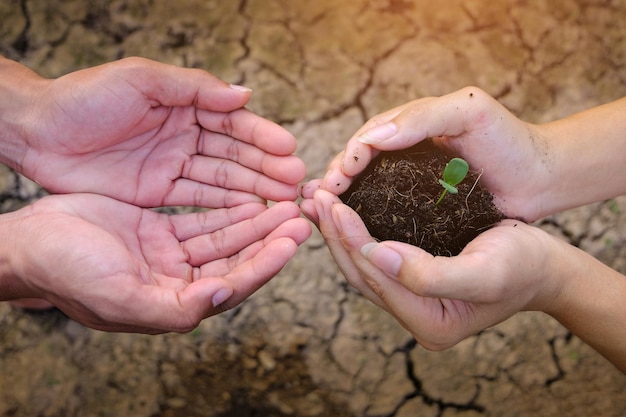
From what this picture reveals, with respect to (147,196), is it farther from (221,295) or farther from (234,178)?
(221,295)

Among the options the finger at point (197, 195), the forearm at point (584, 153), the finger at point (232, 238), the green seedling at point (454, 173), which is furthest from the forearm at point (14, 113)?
the forearm at point (584, 153)

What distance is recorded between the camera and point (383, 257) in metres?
1.13

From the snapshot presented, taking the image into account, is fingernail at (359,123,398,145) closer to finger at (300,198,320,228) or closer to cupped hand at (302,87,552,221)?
cupped hand at (302,87,552,221)

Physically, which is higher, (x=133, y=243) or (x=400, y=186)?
(x=400, y=186)

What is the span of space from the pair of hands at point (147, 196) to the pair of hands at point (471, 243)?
0.44 ft

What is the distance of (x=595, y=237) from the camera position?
1.88 meters

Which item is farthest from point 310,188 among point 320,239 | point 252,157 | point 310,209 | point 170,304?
point 320,239

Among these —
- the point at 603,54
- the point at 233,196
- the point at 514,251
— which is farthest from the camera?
the point at 603,54

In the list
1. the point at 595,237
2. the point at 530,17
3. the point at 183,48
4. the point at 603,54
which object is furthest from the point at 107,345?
the point at 603,54

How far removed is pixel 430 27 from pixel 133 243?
1209 mm

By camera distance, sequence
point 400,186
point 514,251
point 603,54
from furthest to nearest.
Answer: point 603,54
point 400,186
point 514,251

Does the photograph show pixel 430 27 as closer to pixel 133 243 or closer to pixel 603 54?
pixel 603 54

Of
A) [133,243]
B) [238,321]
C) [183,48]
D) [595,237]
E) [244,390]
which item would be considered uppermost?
[183,48]

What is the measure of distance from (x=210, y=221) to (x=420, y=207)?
0.50 m
